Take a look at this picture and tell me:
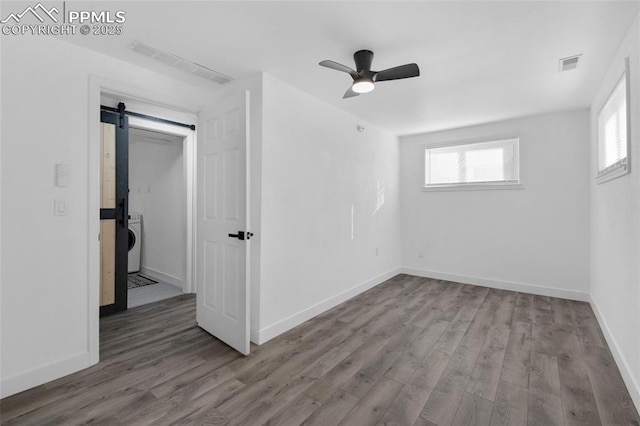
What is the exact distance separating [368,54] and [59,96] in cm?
230

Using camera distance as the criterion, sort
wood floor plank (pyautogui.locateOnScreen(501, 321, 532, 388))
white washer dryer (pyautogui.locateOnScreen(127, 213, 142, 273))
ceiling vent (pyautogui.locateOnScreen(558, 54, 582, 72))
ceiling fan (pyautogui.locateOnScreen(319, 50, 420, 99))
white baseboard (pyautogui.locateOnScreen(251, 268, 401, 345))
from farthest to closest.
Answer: white washer dryer (pyautogui.locateOnScreen(127, 213, 142, 273))
white baseboard (pyautogui.locateOnScreen(251, 268, 401, 345))
ceiling vent (pyautogui.locateOnScreen(558, 54, 582, 72))
ceiling fan (pyautogui.locateOnScreen(319, 50, 420, 99))
wood floor plank (pyautogui.locateOnScreen(501, 321, 532, 388))

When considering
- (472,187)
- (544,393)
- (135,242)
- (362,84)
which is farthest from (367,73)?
(135,242)

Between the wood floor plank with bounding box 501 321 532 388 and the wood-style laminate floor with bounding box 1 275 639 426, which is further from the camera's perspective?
the wood floor plank with bounding box 501 321 532 388

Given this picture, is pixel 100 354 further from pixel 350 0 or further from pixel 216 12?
pixel 350 0

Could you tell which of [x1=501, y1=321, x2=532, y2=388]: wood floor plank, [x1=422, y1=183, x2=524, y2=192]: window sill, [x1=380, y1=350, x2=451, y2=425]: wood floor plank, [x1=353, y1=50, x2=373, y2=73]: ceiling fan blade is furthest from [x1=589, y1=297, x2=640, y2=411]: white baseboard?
[x1=353, y1=50, x2=373, y2=73]: ceiling fan blade

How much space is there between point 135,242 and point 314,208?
356 cm

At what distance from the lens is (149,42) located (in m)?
2.25

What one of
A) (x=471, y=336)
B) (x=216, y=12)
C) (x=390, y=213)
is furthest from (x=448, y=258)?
(x=216, y=12)

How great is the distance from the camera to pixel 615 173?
237 cm

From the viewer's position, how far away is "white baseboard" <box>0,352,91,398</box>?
1.94m

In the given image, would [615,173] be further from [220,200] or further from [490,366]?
[220,200]

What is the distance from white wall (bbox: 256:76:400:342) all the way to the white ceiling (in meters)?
0.42

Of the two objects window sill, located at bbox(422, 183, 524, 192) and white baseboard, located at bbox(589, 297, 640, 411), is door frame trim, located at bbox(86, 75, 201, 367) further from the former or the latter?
window sill, located at bbox(422, 183, 524, 192)

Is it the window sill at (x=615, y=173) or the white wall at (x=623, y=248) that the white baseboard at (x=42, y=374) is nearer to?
the white wall at (x=623, y=248)
